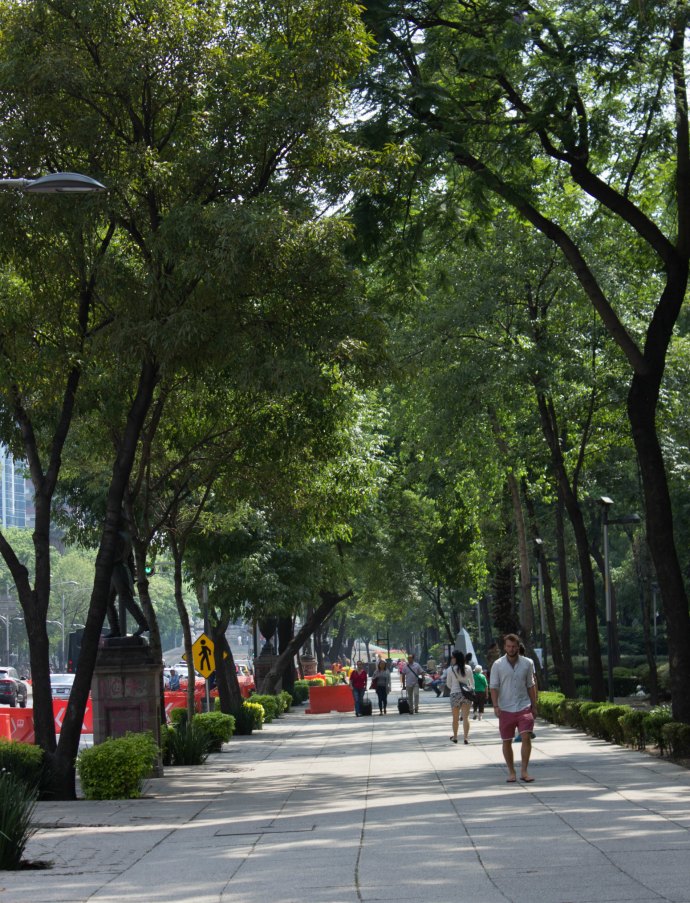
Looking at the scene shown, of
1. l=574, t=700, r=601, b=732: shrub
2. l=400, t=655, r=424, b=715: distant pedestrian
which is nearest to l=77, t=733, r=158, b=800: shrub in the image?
l=574, t=700, r=601, b=732: shrub

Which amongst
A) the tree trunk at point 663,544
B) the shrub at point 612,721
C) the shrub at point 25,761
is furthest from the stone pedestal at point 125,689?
the shrub at point 612,721

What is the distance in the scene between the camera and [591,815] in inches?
436

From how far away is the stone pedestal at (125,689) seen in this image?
725 inches

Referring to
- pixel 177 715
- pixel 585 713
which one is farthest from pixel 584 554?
pixel 177 715

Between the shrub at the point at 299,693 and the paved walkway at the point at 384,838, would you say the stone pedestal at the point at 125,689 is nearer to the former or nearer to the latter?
the paved walkway at the point at 384,838

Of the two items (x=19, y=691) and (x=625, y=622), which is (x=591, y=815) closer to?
(x=19, y=691)

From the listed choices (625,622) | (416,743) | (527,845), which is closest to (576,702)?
(416,743)

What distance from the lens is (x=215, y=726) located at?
23.4m

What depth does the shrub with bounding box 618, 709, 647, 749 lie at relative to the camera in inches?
750

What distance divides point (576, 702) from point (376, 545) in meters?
12.9

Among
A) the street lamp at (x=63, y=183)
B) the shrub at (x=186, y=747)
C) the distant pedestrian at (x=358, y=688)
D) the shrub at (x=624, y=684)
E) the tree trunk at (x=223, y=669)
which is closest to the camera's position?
the street lamp at (x=63, y=183)

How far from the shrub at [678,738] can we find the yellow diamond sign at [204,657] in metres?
9.86

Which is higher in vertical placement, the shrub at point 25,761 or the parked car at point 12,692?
the parked car at point 12,692

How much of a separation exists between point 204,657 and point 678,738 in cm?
1053
